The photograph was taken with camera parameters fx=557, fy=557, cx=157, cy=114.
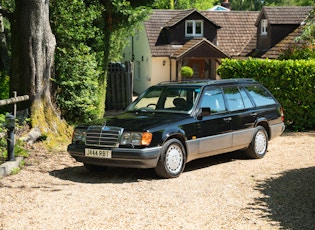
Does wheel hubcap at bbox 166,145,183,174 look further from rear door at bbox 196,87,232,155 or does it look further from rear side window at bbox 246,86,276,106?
rear side window at bbox 246,86,276,106

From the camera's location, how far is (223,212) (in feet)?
23.9

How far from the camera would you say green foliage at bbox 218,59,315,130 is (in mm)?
16641

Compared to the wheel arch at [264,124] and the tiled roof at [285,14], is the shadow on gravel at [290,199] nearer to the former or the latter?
the wheel arch at [264,124]

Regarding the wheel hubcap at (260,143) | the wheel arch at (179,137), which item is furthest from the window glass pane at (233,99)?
the wheel arch at (179,137)

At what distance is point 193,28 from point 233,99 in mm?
31140

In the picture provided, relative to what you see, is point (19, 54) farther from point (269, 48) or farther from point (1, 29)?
point (269, 48)

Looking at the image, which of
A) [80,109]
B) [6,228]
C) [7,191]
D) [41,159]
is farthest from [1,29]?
[6,228]

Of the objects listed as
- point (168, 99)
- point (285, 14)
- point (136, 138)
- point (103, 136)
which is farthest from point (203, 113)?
point (285, 14)

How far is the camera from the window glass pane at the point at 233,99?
36.4 feet

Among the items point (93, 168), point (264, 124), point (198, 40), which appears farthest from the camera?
point (198, 40)

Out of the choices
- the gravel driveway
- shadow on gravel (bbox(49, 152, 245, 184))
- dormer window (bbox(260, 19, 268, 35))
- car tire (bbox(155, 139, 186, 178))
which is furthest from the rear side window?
dormer window (bbox(260, 19, 268, 35))

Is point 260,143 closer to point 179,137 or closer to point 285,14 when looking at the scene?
point 179,137

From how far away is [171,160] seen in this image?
9422 millimetres

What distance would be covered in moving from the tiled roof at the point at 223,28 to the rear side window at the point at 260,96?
27.7 m
